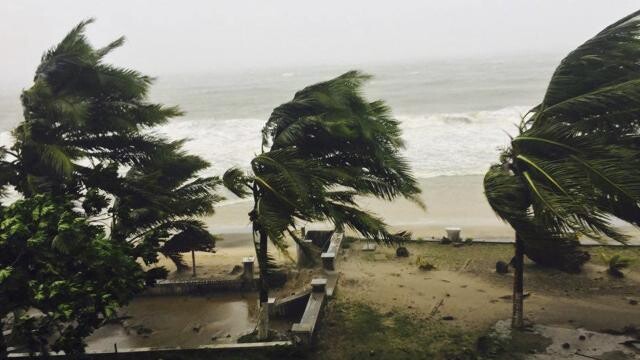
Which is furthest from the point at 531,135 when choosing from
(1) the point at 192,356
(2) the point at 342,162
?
(1) the point at 192,356

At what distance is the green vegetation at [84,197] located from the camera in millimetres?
5926

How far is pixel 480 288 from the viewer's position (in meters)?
10.6

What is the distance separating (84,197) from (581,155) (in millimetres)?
6682

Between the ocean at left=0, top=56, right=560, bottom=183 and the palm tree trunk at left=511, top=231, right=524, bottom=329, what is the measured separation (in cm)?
293

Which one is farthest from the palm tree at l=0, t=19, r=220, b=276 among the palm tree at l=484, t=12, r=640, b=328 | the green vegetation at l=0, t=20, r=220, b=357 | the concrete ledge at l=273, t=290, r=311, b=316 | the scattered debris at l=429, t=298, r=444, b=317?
the palm tree at l=484, t=12, r=640, b=328

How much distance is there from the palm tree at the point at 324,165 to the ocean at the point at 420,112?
320 centimetres

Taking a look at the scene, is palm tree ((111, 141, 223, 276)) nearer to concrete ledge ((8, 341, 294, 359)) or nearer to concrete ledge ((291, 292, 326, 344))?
concrete ledge ((8, 341, 294, 359))

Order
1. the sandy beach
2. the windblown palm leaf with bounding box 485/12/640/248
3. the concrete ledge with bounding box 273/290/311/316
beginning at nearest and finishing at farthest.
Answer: the windblown palm leaf with bounding box 485/12/640/248, the concrete ledge with bounding box 273/290/311/316, the sandy beach

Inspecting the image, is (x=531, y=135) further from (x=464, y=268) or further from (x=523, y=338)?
(x=464, y=268)

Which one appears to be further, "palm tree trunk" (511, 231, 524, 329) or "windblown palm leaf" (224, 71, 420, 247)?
"palm tree trunk" (511, 231, 524, 329)

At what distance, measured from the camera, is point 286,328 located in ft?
32.7

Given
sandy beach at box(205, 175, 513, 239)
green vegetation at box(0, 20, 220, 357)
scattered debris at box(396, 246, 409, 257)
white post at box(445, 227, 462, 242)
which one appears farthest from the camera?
sandy beach at box(205, 175, 513, 239)

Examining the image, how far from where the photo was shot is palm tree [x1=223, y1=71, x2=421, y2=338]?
7652mm

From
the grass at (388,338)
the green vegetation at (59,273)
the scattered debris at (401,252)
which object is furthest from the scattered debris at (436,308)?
the green vegetation at (59,273)
